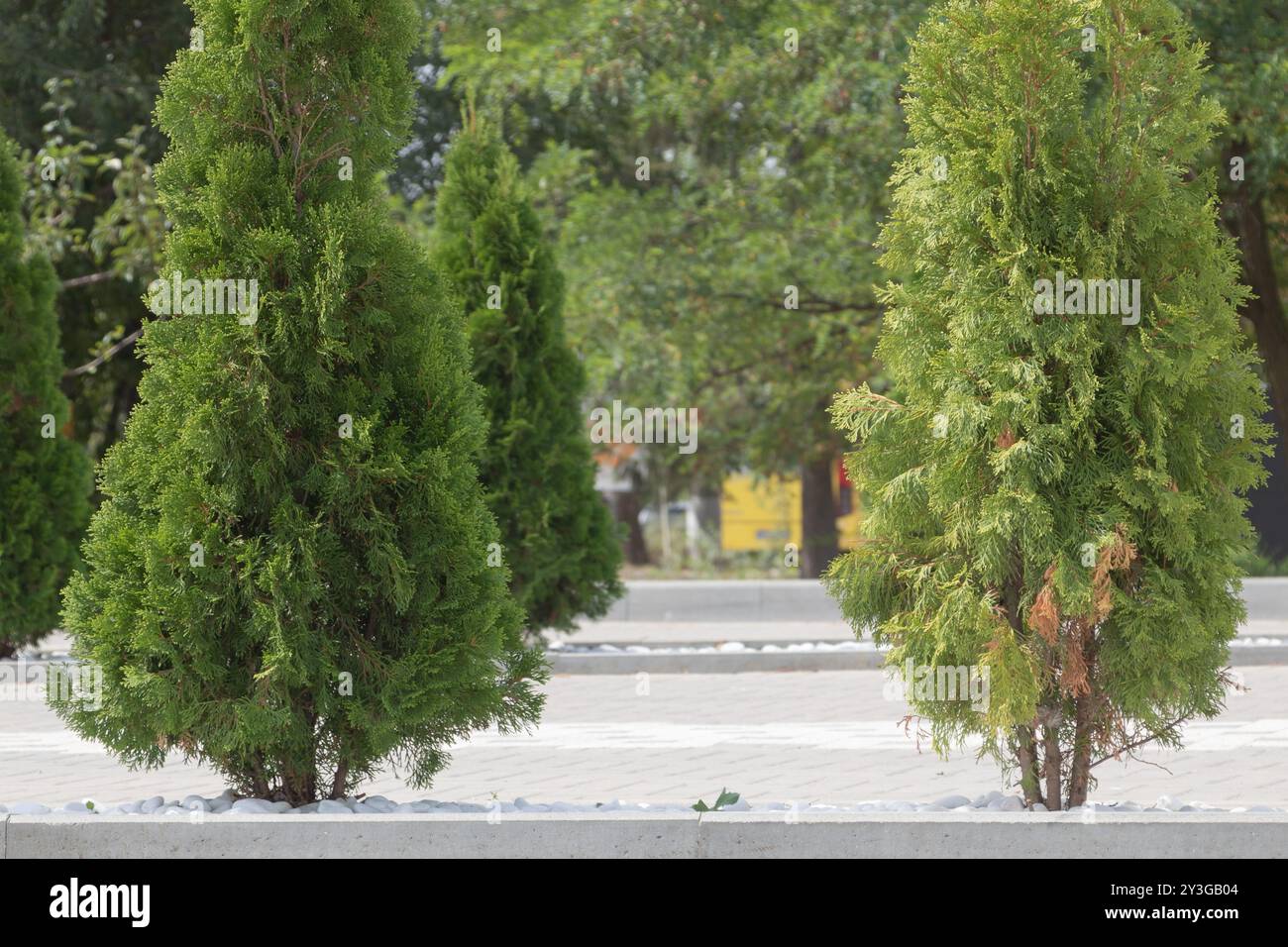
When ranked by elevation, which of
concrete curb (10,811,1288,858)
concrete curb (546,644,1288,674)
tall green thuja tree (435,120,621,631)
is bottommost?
concrete curb (546,644,1288,674)

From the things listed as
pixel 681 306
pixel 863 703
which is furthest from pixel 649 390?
pixel 863 703

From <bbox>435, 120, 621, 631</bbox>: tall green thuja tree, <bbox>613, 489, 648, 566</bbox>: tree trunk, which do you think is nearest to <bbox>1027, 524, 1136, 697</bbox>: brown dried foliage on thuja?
<bbox>435, 120, 621, 631</bbox>: tall green thuja tree

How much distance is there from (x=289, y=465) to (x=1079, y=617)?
9.36 feet

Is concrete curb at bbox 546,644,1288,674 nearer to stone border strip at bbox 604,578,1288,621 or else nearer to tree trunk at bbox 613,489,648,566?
stone border strip at bbox 604,578,1288,621

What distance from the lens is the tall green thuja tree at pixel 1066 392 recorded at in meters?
5.84

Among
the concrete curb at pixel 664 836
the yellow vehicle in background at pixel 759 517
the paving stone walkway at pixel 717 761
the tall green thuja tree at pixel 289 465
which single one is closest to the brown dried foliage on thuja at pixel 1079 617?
the concrete curb at pixel 664 836

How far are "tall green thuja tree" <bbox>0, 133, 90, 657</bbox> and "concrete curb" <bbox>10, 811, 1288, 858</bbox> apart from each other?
7938mm

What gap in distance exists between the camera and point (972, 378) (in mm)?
6023

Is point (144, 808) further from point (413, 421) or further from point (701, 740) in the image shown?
point (701, 740)

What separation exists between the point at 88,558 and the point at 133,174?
12970 mm

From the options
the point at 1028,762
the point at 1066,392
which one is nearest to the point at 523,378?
the point at 1028,762

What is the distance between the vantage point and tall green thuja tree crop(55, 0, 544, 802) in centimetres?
601

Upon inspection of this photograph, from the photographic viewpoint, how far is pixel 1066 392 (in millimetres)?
5895

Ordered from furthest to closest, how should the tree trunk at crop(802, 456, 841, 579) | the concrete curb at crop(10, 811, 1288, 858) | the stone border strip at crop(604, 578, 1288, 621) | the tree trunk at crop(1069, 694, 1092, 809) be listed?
the tree trunk at crop(802, 456, 841, 579) → the stone border strip at crop(604, 578, 1288, 621) → the tree trunk at crop(1069, 694, 1092, 809) → the concrete curb at crop(10, 811, 1288, 858)
